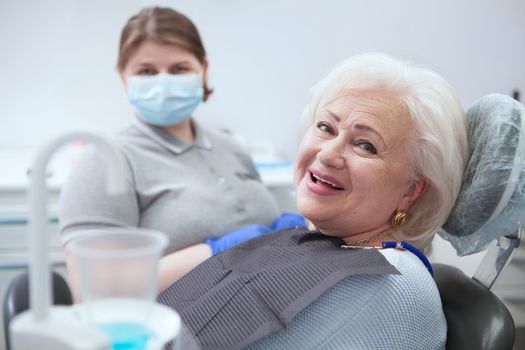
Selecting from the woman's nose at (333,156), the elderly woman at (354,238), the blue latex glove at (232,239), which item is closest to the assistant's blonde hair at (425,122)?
the elderly woman at (354,238)

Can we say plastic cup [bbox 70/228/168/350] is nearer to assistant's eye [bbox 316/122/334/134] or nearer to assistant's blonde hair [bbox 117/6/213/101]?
assistant's eye [bbox 316/122/334/134]

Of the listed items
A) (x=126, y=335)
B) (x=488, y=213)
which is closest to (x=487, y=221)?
(x=488, y=213)

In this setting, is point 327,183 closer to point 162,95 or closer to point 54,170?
point 162,95

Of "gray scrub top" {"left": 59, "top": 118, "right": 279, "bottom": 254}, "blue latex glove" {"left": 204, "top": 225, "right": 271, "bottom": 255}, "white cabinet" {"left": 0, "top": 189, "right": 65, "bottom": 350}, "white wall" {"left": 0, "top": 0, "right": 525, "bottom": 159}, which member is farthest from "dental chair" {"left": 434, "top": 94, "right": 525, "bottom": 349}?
"white wall" {"left": 0, "top": 0, "right": 525, "bottom": 159}

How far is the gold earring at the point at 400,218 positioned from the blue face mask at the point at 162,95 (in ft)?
2.82

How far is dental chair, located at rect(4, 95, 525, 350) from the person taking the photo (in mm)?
1099

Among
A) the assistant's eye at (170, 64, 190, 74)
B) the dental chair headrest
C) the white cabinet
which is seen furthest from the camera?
the white cabinet

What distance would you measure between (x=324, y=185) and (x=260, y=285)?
299 mm

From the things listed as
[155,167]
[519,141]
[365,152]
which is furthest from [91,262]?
[155,167]

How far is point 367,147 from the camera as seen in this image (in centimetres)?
126

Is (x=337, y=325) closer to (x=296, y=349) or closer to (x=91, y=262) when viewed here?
(x=296, y=349)

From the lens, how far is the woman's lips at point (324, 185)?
127 centimetres

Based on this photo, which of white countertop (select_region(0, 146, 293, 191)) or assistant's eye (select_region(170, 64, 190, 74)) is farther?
white countertop (select_region(0, 146, 293, 191))

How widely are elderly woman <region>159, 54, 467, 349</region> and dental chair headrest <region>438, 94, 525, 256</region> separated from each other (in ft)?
0.11
